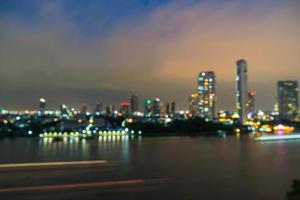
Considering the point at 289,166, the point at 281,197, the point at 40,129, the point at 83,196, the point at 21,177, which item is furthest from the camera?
the point at 40,129

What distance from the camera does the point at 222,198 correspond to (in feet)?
37.0

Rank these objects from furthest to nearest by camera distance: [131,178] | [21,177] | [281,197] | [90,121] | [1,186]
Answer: [90,121]
[131,178]
[21,177]
[1,186]
[281,197]

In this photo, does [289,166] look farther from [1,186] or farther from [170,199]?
[1,186]

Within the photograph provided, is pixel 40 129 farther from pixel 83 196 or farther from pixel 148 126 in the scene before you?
pixel 83 196

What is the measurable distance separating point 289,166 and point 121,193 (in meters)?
11.2

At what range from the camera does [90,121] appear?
72688 millimetres

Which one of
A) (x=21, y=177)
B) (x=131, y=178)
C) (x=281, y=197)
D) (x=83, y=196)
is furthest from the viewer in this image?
(x=131, y=178)

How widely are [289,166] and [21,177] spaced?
12.1m

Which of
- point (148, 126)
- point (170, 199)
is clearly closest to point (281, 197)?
point (170, 199)

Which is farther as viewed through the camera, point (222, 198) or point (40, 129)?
point (40, 129)

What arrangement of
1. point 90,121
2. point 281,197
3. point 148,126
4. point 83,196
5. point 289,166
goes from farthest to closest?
point 90,121
point 148,126
point 289,166
point 281,197
point 83,196

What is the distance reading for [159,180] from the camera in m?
14.7

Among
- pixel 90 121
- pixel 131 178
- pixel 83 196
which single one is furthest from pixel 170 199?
pixel 90 121

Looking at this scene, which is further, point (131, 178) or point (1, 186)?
point (131, 178)
